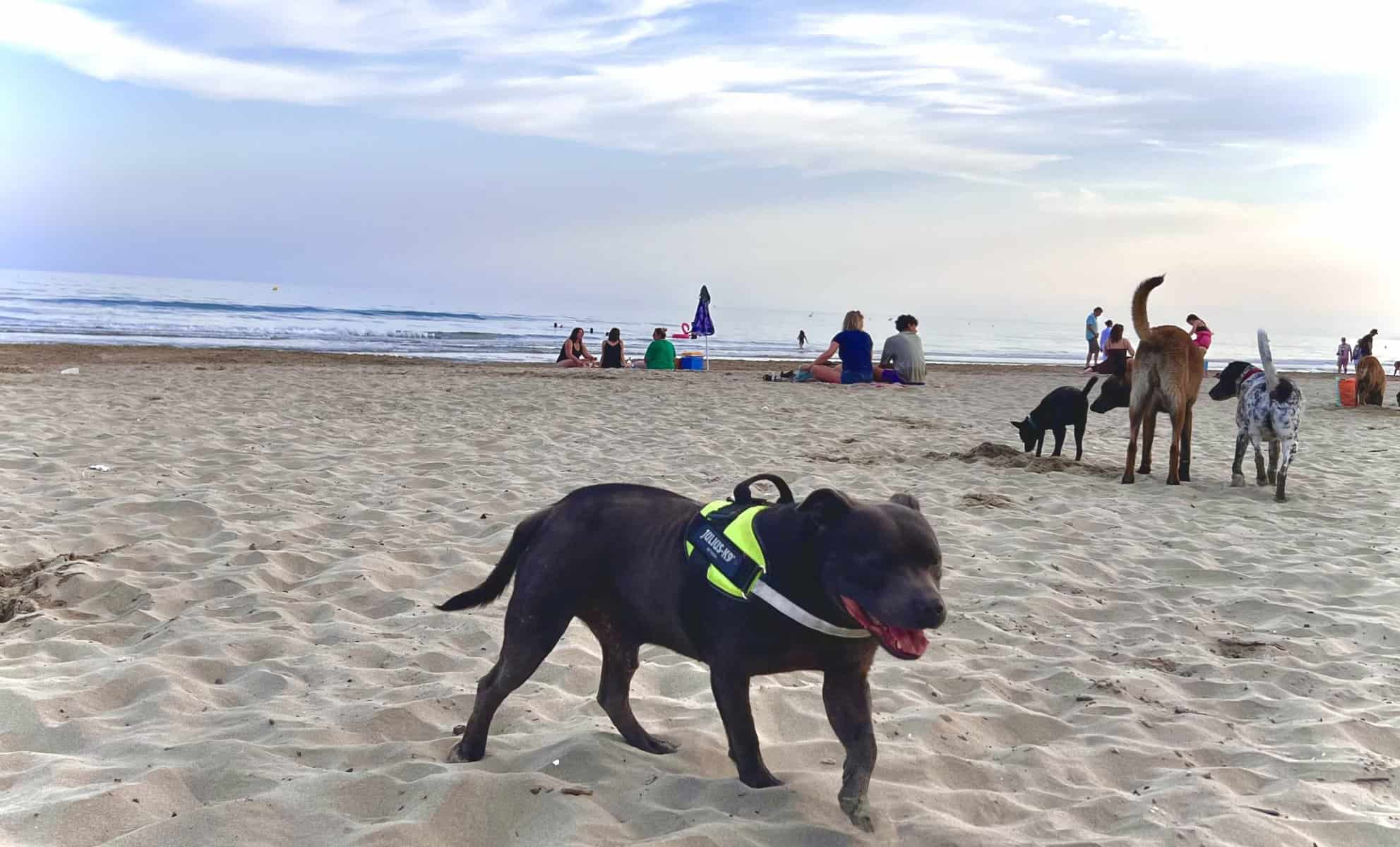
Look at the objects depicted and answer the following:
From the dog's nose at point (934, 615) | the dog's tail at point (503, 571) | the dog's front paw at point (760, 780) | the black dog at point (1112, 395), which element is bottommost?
the dog's front paw at point (760, 780)

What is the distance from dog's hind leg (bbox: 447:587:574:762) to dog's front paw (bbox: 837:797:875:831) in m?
1.04

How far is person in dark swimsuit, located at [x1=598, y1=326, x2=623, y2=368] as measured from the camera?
2247cm

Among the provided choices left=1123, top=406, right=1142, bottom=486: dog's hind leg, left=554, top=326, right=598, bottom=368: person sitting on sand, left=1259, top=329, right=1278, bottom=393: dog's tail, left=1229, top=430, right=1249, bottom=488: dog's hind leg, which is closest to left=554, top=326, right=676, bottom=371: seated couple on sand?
left=554, top=326, right=598, bottom=368: person sitting on sand

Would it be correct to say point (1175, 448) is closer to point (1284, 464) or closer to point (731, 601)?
point (1284, 464)

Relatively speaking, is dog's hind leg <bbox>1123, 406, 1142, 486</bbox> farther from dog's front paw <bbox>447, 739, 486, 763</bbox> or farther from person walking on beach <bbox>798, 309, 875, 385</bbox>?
person walking on beach <bbox>798, 309, 875, 385</bbox>

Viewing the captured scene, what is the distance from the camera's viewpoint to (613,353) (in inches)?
885

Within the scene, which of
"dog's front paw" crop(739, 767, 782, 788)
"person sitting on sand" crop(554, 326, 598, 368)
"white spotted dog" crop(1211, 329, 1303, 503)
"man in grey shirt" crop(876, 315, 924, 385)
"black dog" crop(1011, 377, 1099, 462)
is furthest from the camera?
"person sitting on sand" crop(554, 326, 598, 368)

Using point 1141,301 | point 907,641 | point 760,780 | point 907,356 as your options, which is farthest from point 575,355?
point 907,641

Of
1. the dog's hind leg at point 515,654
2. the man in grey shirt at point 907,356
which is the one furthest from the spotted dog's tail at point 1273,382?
the man in grey shirt at point 907,356

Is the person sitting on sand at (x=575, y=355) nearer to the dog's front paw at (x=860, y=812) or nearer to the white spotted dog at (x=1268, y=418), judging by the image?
the white spotted dog at (x=1268, y=418)

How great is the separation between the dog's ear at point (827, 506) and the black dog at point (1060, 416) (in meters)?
8.67

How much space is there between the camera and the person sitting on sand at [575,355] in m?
22.4

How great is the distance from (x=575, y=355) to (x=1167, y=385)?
1516 centimetres

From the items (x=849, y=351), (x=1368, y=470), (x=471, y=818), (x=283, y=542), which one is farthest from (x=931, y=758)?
(x=849, y=351)
